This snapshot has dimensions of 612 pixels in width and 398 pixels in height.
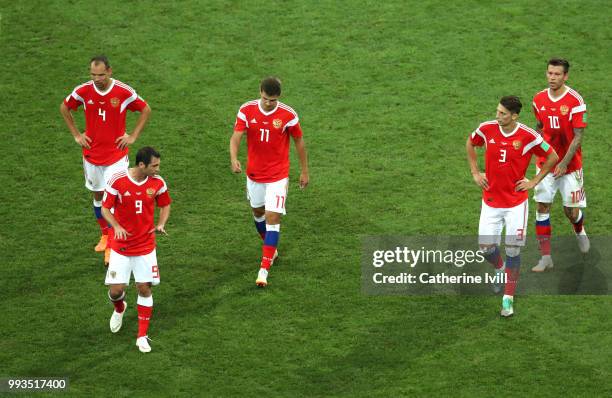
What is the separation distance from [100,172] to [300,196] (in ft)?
9.75

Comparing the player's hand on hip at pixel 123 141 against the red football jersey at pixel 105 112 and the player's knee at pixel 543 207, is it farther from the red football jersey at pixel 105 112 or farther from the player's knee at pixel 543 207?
the player's knee at pixel 543 207

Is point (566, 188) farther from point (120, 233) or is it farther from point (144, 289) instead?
point (120, 233)

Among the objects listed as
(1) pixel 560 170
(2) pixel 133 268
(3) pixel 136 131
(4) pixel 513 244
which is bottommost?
(2) pixel 133 268

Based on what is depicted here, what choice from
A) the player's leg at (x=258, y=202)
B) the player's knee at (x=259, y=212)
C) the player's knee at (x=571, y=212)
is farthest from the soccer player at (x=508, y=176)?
the player's knee at (x=259, y=212)

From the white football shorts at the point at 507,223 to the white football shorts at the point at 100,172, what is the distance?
4.39 metres

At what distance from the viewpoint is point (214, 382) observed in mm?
11656

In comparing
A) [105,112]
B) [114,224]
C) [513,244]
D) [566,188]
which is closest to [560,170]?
[566,188]

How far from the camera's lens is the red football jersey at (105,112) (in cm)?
1364

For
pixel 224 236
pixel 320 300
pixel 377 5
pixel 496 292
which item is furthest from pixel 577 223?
pixel 377 5

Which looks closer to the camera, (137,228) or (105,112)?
(137,228)

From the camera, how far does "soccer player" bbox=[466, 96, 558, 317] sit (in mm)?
12578

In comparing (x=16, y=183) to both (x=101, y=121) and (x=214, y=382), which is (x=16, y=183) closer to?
(x=101, y=121)

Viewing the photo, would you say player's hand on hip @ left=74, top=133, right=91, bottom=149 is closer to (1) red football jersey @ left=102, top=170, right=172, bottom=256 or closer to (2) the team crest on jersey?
(1) red football jersey @ left=102, top=170, right=172, bottom=256

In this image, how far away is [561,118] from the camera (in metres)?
13.4
